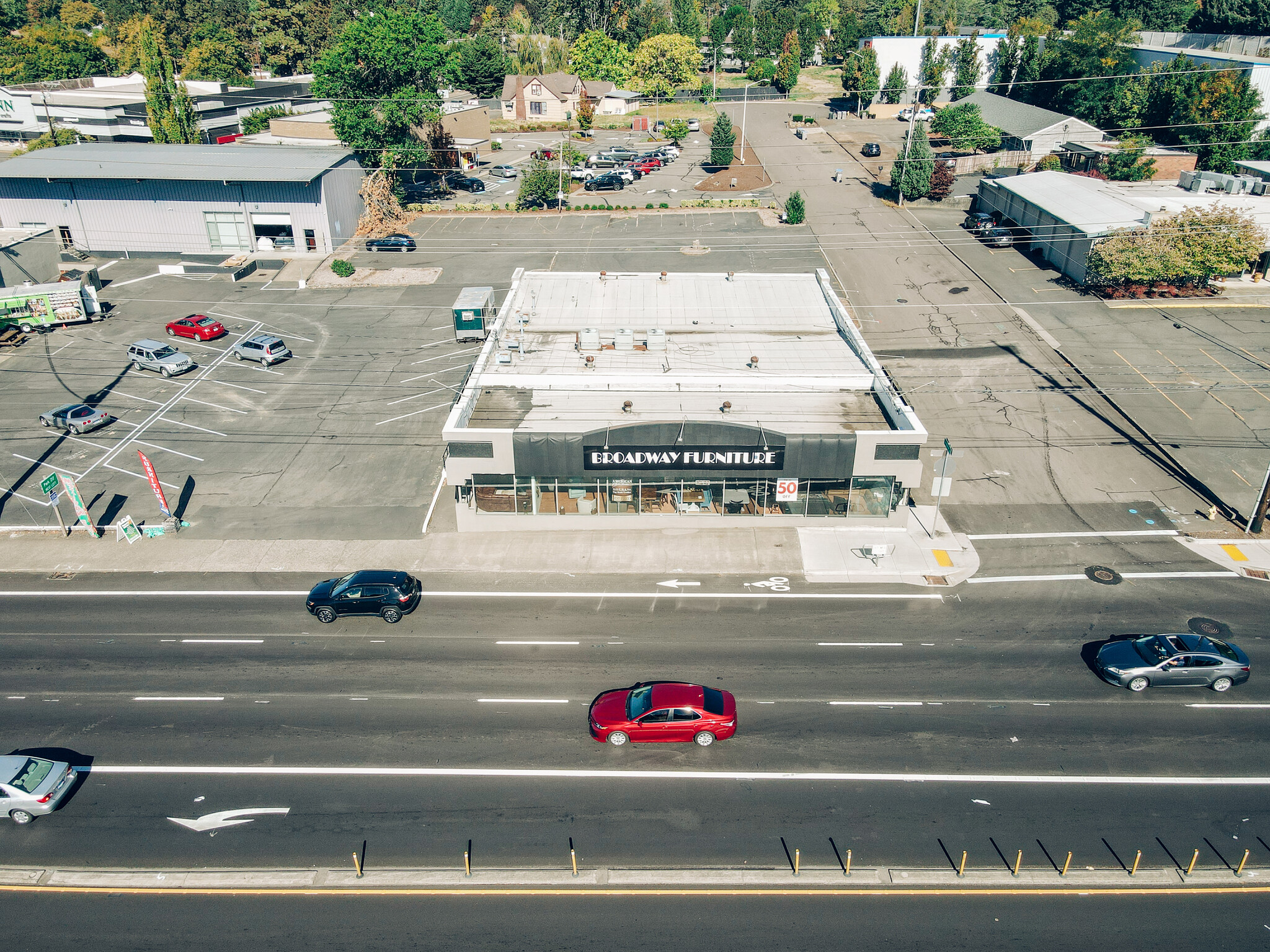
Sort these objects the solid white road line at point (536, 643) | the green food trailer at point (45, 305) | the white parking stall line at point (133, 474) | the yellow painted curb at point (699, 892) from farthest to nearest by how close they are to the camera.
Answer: the green food trailer at point (45, 305)
the white parking stall line at point (133, 474)
the solid white road line at point (536, 643)
the yellow painted curb at point (699, 892)

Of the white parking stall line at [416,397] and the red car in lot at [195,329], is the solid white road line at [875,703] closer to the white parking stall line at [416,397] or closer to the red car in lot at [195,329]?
the white parking stall line at [416,397]

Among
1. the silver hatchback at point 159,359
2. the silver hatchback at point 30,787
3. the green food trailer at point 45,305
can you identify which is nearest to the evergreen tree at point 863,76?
the silver hatchback at point 159,359

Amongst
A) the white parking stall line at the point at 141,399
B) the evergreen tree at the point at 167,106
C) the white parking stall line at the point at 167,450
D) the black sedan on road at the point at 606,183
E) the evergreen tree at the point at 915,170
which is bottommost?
the white parking stall line at the point at 167,450

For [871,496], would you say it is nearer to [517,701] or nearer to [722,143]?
[517,701]

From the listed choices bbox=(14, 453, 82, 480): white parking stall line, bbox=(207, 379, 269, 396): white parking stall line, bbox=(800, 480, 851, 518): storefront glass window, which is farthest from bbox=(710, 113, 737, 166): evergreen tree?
bbox=(14, 453, 82, 480): white parking stall line

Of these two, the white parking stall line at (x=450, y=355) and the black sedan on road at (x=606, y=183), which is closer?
the white parking stall line at (x=450, y=355)

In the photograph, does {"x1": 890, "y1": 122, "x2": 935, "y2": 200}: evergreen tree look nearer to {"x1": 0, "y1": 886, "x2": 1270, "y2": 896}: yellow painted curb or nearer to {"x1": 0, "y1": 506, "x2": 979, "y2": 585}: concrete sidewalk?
{"x1": 0, "y1": 506, "x2": 979, "y2": 585}: concrete sidewalk
